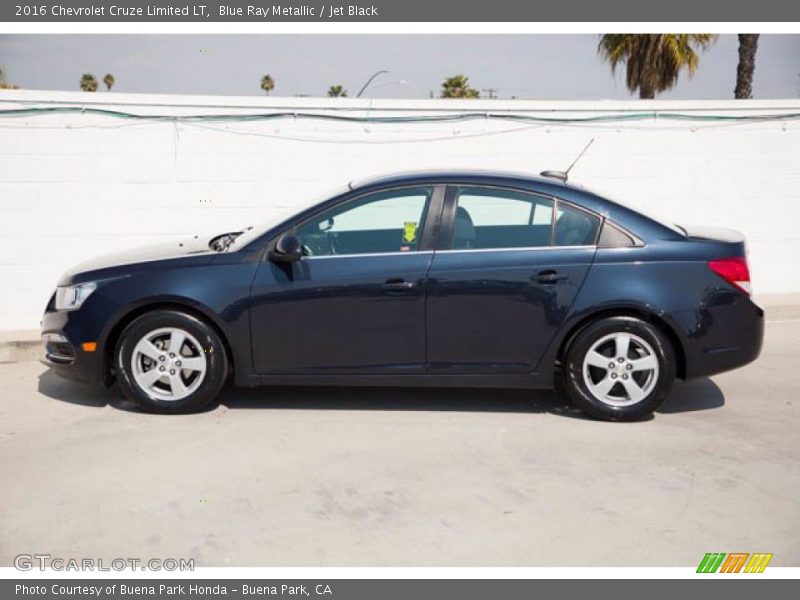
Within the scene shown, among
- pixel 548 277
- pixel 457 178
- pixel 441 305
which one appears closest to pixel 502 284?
pixel 548 277

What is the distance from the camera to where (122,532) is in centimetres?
411

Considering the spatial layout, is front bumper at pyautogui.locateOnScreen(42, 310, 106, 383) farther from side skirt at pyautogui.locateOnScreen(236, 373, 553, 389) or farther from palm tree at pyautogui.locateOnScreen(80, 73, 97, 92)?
palm tree at pyautogui.locateOnScreen(80, 73, 97, 92)

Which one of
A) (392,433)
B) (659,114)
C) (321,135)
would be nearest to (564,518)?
(392,433)

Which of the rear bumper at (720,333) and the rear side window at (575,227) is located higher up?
the rear side window at (575,227)

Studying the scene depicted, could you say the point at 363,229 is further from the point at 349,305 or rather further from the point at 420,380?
the point at 420,380

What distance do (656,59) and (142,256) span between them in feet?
65.3

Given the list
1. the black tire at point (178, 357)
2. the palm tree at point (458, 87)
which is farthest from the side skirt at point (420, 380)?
the palm tree at point (458, 87)

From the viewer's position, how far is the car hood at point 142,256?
5977 millimetres

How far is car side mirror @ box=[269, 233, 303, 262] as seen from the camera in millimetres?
5645

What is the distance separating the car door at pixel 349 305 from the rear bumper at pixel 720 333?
168 centimetres

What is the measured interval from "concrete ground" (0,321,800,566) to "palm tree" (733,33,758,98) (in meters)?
16.3

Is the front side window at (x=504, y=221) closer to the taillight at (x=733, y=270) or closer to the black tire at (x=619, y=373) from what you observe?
the black tire at (x=619, y=373)

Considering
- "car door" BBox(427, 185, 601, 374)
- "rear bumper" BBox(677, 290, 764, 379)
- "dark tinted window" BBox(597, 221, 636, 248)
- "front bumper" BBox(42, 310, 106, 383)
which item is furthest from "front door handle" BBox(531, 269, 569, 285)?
"front bumper" BBox(42, 310, 106, 383)

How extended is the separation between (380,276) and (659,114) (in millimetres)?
5121
